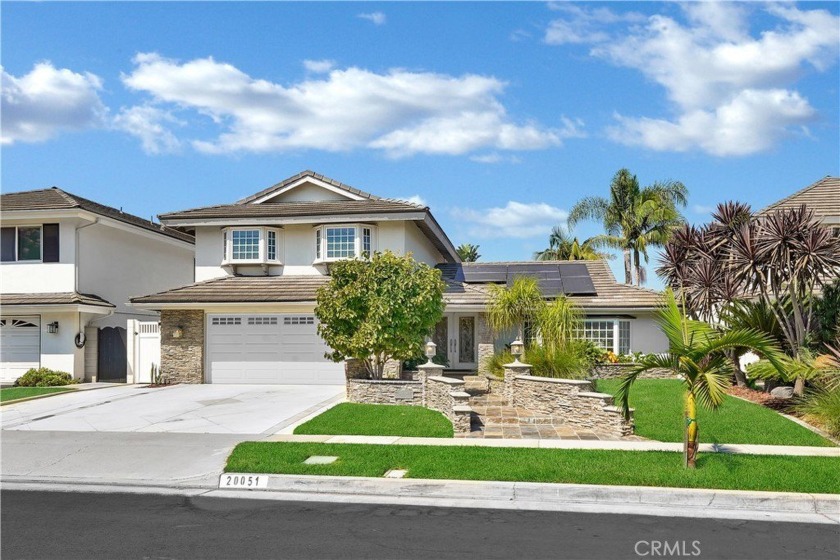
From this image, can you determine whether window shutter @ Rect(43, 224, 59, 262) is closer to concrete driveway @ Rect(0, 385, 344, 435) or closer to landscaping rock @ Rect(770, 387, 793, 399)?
concrete driveway @ Rect(0, 385, 344, 435)

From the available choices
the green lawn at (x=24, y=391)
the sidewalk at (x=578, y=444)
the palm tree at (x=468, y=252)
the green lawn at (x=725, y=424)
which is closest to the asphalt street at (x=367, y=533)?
the sidewalk at (x=578, y=444)

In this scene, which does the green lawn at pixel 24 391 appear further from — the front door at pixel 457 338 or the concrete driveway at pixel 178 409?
the front door at pixel 457 338

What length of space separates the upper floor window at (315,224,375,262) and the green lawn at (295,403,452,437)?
799cm

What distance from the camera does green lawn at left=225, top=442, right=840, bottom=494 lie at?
9141mm

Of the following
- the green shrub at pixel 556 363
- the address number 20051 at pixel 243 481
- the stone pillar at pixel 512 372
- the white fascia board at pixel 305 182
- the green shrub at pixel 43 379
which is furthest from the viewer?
the white fascia board at pixel 305 182

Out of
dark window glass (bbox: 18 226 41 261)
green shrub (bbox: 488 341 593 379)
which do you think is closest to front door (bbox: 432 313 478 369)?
green shrub (bbox: 488 341 593 379)

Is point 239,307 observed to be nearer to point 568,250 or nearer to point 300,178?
point 300,178

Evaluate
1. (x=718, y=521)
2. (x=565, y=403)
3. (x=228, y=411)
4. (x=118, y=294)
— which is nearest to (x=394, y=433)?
(x=565, y=403)

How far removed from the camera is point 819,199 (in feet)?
77.2

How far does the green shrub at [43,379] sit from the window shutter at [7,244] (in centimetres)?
440

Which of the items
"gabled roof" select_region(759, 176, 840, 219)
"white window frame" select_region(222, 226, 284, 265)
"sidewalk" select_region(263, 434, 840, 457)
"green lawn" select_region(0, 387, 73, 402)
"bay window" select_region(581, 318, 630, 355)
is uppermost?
"gabled roof" select_region(759, 176, 840, 219)

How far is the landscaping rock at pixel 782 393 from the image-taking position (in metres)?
15.8

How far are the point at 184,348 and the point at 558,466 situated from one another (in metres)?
15.2

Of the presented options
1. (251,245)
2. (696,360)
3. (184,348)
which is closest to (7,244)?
(184,348)
